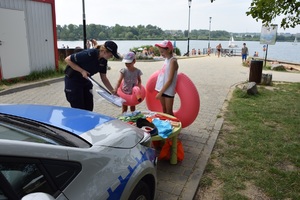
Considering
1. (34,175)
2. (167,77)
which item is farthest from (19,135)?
(167,77)

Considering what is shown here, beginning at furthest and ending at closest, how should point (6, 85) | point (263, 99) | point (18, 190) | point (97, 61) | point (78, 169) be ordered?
point (6, 85) → point (263, 99) → point (97, 61) → point (78, 169) → point (18, 190)

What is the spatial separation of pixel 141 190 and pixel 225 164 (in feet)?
7.06

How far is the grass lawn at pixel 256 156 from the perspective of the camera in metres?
3.36

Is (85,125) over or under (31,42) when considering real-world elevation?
under

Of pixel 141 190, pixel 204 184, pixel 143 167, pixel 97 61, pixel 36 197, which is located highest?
pixel 97 61

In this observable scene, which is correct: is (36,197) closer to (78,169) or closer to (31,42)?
(78,169)

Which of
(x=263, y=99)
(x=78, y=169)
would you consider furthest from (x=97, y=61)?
(x=263, y=99)

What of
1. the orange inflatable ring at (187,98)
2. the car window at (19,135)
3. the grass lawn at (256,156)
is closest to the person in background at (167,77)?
the orange inflatable ring at (187,98)

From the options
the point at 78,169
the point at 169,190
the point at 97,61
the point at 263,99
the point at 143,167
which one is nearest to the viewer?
the point at 78,169

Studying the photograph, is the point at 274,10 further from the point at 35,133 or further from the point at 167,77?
the point at 35,133

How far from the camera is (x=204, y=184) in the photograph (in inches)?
137

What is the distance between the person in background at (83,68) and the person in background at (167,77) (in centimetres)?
96

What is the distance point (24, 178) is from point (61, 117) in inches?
43.3

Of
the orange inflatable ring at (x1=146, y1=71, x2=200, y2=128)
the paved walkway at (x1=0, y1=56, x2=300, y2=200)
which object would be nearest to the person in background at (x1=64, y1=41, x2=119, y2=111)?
the orange inflatable ring at (x1=146, y1=71, x2=200, y2=128)
